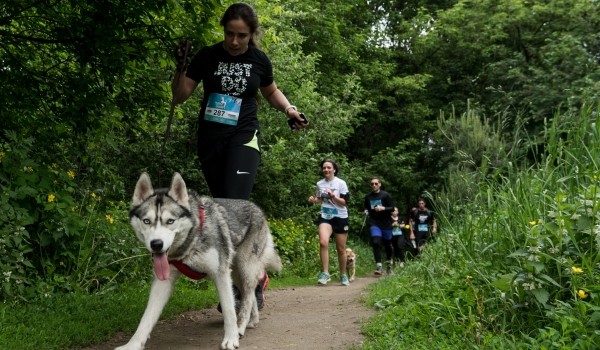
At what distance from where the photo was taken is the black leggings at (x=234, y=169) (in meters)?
4.60

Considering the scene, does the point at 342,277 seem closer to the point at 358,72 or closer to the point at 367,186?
the point at 367,186

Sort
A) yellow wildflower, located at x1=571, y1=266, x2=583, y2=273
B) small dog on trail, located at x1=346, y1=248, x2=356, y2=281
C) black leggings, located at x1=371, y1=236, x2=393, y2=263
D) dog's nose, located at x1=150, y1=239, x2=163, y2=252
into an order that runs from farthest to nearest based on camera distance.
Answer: black leggings, located at x1=371, y1=236, x2=393, y2=263 < small dog on trail, located at x1=346, y1=248, x2=356, y2=281 < dog's nose, located at x1=150, y1=239, x2=163, y2=252 < yellow wildflower, located at x1=571, y1=266, x2=583, y2=273

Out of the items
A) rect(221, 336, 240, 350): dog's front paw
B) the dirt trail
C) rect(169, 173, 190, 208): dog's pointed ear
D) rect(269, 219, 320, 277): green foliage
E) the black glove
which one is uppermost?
the black glove

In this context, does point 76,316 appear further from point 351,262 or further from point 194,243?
point 351,262

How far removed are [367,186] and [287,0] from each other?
858 cm

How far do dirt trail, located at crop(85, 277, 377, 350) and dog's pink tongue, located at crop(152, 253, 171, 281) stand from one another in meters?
0.66

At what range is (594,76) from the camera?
18906mm

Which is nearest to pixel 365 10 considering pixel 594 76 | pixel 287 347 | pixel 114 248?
pixel 594 76

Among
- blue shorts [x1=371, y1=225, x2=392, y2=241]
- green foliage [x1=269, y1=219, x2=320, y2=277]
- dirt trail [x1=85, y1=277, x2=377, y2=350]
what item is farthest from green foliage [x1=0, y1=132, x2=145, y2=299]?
blue shorts [x1=371, y1=225, x2=392, y2=241]

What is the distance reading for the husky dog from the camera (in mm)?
3688

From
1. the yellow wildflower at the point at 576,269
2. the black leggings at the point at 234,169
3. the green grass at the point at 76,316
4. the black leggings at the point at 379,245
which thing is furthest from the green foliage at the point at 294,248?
the yellow wildflower at the point at 576,269

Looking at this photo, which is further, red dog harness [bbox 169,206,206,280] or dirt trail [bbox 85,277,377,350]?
dirt trail [bbox 85,277,377,350]

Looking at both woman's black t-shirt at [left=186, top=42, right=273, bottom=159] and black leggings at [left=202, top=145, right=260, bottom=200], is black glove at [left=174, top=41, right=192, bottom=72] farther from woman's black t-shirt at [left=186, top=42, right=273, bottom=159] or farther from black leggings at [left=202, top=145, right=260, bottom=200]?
black leggings at [left=202, top=145, right=260, bottom=200]

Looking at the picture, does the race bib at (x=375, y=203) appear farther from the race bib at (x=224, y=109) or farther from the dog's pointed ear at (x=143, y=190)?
A: the dog's pointed ear at (x=143, y=190)
